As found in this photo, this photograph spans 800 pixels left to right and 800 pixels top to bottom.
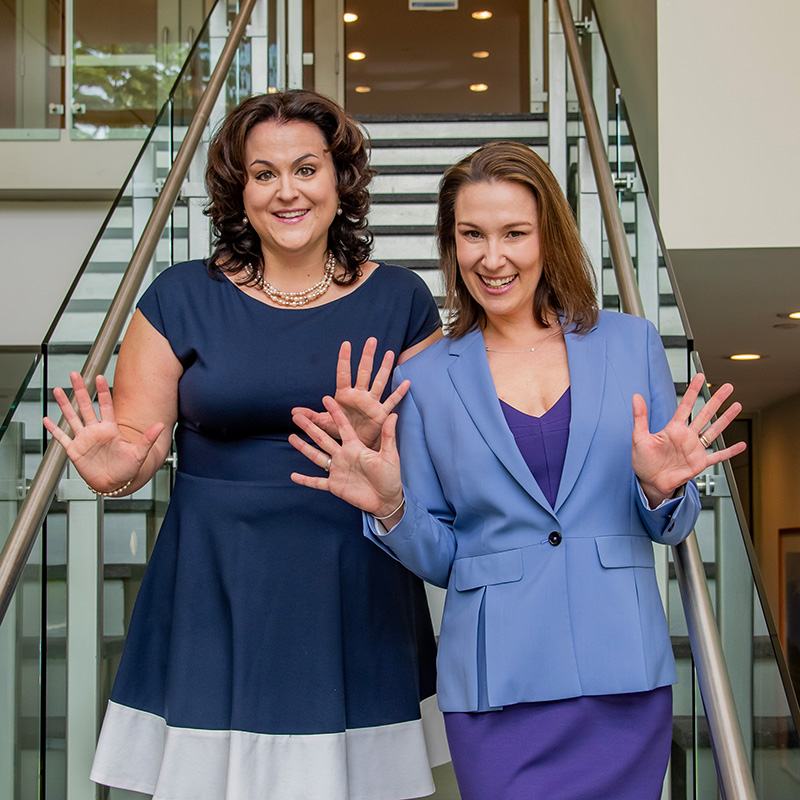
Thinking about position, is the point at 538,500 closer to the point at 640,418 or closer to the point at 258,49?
the point at 640,418

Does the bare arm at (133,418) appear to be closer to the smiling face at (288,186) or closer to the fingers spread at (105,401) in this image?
the fingers spread at (105,401)

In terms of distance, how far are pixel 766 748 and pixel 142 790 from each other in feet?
3.74

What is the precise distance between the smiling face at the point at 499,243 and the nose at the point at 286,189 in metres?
0.33

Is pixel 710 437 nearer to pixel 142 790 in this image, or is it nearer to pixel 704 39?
pixel 142 790

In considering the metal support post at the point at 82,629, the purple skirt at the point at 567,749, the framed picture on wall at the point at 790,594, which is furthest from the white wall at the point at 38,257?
the framed picture on wall at the point at 790,594

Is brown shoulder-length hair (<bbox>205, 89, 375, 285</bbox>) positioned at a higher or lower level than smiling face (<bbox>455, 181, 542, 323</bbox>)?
higher

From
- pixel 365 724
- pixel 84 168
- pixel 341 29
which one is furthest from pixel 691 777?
pixel 341 29

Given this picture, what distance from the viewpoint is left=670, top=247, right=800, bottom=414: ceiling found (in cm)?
501

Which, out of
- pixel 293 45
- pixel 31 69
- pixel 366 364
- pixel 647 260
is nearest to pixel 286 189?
pixel 366 364

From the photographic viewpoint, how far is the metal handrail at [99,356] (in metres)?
Answer: 1.85

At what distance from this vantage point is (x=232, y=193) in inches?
75.4

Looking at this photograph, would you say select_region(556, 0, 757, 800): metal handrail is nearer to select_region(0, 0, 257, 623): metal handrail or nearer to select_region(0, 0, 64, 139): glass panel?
select_region(0, 0, 257, 623): metal handrail

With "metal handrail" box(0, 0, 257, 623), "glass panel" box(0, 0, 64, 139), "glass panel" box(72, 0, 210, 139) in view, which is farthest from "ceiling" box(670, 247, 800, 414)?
"glass panel" box(0, 0, 64, 139)

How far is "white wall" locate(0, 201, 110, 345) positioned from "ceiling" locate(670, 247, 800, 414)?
3675 mm
